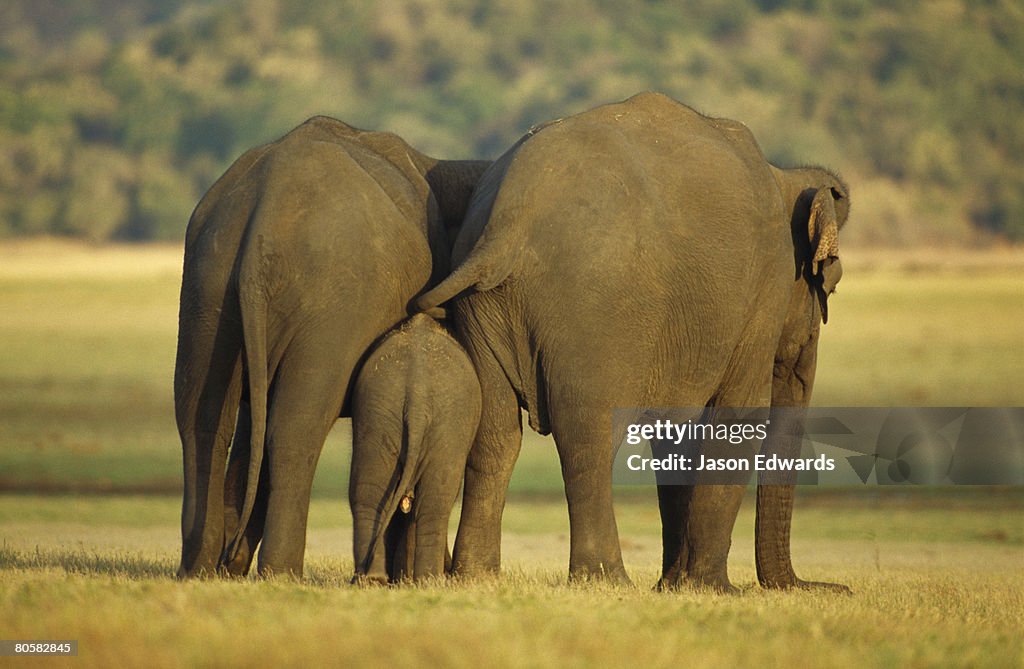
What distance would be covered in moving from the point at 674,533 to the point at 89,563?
444 cm

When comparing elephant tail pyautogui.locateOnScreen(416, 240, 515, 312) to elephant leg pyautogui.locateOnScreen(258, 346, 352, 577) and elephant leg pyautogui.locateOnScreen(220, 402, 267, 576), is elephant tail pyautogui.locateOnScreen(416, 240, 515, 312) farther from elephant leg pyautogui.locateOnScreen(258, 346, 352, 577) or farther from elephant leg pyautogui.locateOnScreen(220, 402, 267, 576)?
elephant leg pyautogui.locateOnScreen(220, 402, 267, 576)

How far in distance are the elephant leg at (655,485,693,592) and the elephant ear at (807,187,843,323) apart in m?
1.69

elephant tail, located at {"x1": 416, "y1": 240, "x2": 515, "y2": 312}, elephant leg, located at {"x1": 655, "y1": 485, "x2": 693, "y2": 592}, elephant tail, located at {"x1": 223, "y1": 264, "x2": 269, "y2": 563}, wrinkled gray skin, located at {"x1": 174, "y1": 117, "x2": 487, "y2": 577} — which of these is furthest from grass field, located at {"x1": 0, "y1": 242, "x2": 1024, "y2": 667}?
elephant tail, located at {"x1": 416, "y1": 240, "x2": 515, "y2": 312}

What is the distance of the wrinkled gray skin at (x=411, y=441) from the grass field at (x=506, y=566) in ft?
1.34

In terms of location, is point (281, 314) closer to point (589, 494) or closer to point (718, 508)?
point (589, 494)

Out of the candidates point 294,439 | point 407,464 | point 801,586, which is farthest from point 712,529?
point 294,439

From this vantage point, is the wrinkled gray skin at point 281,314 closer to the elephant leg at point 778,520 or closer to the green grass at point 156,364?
the elephant leg at point 778,520

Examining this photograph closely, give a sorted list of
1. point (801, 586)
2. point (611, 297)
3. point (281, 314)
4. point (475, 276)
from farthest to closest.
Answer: point (801, 586) < point (611, 297) < point (475, 276) < point (281, 314)

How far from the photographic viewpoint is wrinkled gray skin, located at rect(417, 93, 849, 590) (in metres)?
11.1

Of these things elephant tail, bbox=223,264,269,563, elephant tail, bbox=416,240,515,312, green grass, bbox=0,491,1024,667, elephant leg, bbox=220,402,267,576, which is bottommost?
green grass, bbox=0,491,1024,667

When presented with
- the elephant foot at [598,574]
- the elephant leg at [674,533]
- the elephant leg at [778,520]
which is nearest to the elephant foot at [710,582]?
the elephant leg at [674,533]

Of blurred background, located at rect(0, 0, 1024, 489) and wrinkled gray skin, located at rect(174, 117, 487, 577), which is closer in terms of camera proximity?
wrinkled gray skin, located at rect(174, 117, 487, 577)

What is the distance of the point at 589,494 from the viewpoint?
37.1ft

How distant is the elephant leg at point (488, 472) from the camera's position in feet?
37.6
